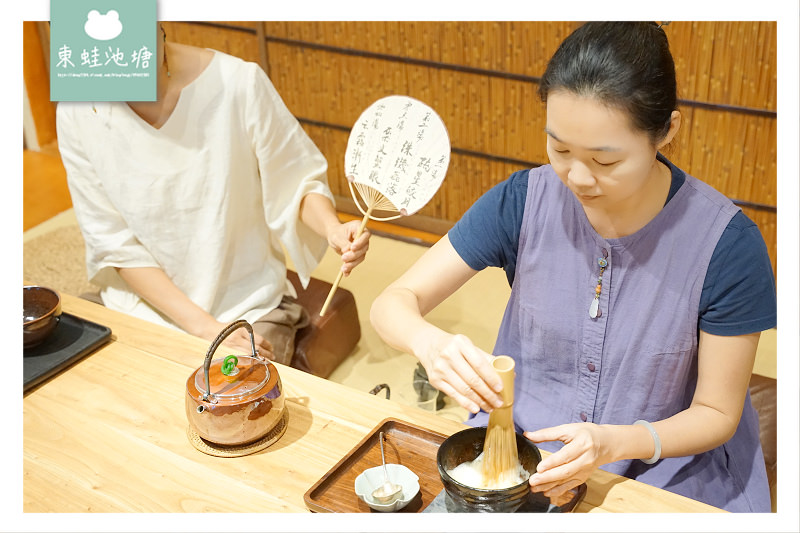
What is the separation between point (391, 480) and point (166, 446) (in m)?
0.43

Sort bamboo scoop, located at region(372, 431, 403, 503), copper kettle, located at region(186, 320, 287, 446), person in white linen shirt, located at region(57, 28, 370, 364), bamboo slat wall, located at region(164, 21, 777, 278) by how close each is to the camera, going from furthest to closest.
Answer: bamboo slat wall, located at region(164, 21, 777, 278), person in white linen shirt, located at region(57, 28, 370, 364), copper kettle, located at region(186, 320, 287, 446), bamboo scoop, located at region(372, 431, 403, 503)

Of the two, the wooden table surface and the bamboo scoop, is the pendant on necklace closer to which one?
the wooden table surface

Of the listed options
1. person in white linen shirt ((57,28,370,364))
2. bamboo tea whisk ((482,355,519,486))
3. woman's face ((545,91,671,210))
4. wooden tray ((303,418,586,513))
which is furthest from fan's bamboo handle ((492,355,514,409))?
person in white linen shirt ((57,28,370,364))

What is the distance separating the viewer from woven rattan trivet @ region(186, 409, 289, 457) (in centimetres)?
149

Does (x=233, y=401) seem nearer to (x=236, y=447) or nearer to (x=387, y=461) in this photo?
(x=236, y=447)

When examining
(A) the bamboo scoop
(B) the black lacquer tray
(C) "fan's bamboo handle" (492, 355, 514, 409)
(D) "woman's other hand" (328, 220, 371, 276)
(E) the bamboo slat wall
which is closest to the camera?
(C) "fan's bamboo handle" (492, 355, 514, 409)

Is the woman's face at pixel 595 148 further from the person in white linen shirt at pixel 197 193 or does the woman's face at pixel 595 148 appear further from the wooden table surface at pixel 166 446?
the person in white linen shirt at pixel 197 193

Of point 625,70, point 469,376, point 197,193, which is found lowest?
point 469,376

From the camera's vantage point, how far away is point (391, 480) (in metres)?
1.39

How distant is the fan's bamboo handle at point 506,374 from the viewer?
1.23m

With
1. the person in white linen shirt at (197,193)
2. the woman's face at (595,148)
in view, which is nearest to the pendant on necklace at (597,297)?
the woman's face at (595,148)

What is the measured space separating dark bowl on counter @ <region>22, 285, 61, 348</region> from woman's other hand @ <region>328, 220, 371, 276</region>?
628 mm

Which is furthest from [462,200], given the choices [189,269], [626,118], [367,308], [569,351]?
[626,118]

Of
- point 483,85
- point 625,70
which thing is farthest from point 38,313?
point 483,85
